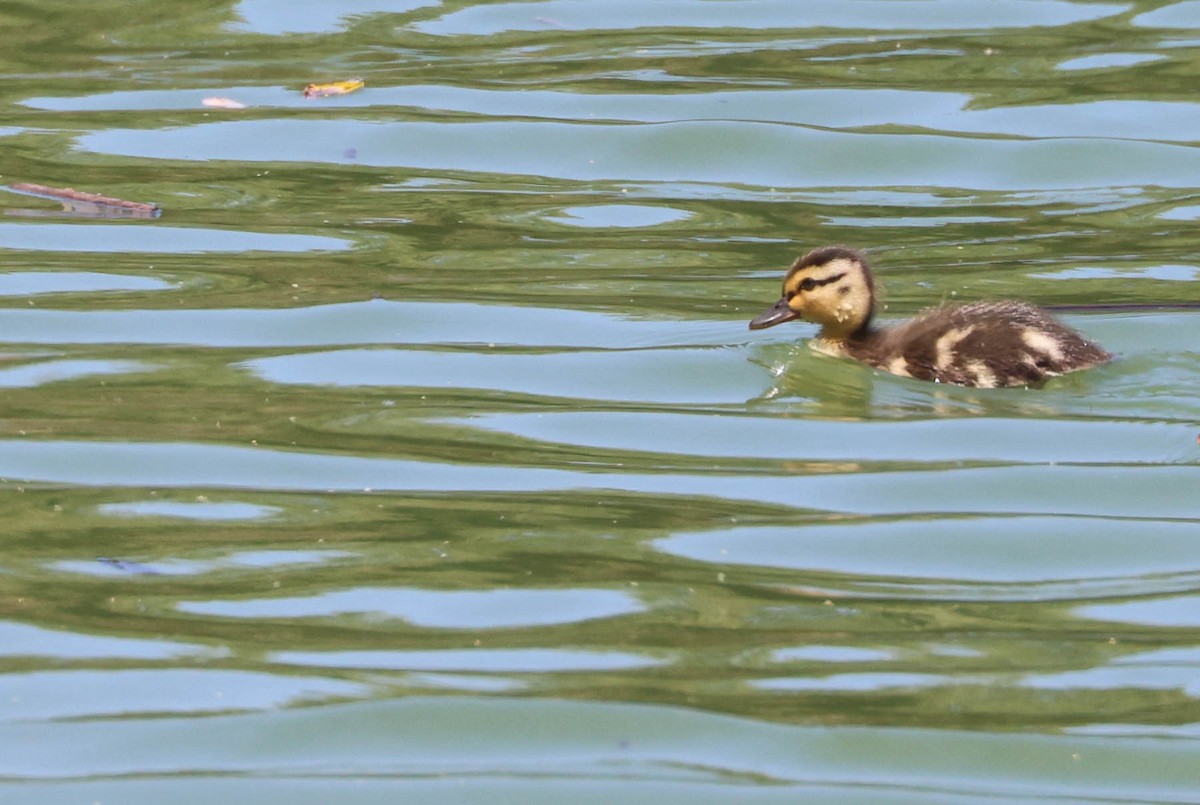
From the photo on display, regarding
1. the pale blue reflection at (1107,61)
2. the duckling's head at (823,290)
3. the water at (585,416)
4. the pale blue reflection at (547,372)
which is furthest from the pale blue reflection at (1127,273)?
the pale blue reflection at (1107,61)

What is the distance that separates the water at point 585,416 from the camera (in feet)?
12.1

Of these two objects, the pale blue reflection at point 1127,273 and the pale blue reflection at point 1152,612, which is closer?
the pale blue reflection at point 1152,612

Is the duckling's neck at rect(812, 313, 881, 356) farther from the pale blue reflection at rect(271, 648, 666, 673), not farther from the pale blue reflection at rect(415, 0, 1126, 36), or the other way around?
the pale blue reflection at rect(415, 0, 1126, 36)

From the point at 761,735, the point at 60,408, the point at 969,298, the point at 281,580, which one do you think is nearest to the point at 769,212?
the point at 969,298

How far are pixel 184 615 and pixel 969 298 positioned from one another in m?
3.04

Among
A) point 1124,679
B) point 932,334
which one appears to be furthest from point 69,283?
point 1124,679

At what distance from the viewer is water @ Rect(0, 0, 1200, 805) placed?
370cm

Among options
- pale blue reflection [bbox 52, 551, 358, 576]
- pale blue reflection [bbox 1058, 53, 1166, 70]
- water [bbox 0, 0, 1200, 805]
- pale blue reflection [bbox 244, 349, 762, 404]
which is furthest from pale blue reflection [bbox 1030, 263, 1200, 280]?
pale blue reflection [bbox 52, 551, 358, 576]

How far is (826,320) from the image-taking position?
623cm

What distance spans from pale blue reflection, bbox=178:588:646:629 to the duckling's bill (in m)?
1.96

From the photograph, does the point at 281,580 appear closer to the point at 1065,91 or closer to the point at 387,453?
the point at 387,453

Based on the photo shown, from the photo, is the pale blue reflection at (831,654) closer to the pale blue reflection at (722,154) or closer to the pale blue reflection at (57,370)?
the pale blue reflection at (57,370)

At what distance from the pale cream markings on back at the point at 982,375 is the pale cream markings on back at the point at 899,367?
215 mm

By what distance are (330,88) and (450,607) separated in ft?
15.3
